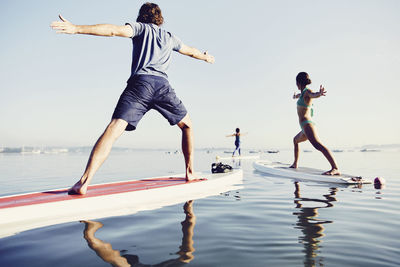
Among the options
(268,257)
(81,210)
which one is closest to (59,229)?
(81,210)

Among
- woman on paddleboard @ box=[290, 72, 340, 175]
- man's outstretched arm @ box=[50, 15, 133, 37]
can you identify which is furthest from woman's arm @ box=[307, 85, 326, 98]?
→ man's outstretched arm @ box=[50, 15, 133, 37]

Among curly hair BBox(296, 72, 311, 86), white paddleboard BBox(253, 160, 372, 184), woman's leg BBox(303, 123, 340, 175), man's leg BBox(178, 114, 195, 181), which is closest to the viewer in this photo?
man's leg BBox(178, 114, 195, 181)

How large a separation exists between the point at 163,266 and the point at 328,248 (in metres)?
1.27

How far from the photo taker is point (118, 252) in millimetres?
1931

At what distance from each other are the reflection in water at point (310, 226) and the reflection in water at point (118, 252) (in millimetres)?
842

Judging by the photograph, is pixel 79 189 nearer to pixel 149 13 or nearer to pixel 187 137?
pixel 187 137

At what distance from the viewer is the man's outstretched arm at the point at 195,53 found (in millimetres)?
4805

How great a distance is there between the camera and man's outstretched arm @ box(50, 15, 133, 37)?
300 centimetres

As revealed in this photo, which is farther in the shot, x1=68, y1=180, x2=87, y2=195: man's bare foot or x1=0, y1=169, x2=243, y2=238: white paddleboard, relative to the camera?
x1=68, y1=180, x2=87, y2=195: man's bare foot

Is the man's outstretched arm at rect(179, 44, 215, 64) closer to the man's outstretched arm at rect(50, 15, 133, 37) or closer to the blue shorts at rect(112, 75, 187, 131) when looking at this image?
the blue shorts at rect(112, 75, 187, 131)

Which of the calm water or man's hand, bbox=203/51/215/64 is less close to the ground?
man's hand, bbox=203/51/215/64

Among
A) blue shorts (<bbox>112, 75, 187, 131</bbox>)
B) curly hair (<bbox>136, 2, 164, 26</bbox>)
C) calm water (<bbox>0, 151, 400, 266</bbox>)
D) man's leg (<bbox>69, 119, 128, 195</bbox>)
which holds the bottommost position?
calm water (<bbox>0, 151, 400, 266</bbox>)

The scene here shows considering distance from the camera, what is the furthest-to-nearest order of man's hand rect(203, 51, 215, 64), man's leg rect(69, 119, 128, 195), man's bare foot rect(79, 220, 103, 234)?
man's hand rect(203, 51, 215, 64) → man's leg rect(69, 119, 128, 195) → man's bare foot rect(79, 220, 103, 234)

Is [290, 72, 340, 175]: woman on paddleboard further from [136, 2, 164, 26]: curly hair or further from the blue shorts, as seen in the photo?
[136, 2, 164, 26]: curly hair
